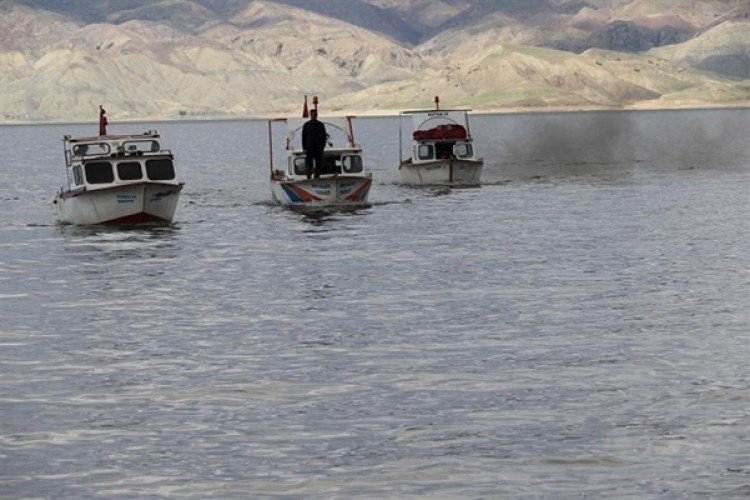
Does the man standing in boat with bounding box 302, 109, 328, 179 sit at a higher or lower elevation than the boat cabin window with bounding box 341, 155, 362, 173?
higher

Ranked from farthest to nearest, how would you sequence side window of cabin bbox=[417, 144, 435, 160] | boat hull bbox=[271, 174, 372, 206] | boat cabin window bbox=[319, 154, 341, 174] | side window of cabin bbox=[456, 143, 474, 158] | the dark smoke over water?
the dark smoke over water
side window of cabin bbox=[417, 144, 435, 160]
side window of cabin bbox=[456, 143, 474, 158]
boat cabin window bbox=[319, 154, 341, 174]
boat hull bbox=[271, 174, 372, 206]

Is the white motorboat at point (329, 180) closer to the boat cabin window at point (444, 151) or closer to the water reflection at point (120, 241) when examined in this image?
the water reflection at point (120, 241)

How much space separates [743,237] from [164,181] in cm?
2072

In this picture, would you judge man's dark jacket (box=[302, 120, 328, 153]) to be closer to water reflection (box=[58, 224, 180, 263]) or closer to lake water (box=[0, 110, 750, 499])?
lake water (box=[0, 110, 750, 499])

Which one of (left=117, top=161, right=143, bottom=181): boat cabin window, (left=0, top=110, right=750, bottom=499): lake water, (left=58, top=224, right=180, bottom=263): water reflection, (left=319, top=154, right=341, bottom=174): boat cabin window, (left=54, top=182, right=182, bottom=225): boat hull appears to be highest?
(left=117, top=161, right=143, bottom=181): boat cabin window

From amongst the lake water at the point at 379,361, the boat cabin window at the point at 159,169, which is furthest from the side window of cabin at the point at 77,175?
the boat cabin window at the point at 159,169

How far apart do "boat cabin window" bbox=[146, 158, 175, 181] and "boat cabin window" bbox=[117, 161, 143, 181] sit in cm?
34

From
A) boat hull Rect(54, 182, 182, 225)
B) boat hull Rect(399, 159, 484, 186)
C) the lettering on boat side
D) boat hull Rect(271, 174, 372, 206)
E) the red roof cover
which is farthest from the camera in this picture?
boat hull Rect(399, 159, 484, 186)

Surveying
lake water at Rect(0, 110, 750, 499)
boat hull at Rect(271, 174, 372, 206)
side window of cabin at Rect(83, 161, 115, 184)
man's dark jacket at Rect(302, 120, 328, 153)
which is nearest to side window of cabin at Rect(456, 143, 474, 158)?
boat hull at Rect(271, 174, 372, 206)

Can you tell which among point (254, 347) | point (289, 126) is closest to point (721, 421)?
point (254, 347)

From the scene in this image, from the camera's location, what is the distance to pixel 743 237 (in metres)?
52.8

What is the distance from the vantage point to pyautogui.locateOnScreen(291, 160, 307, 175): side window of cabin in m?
67.2

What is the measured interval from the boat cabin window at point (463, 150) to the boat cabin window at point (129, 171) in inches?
1157

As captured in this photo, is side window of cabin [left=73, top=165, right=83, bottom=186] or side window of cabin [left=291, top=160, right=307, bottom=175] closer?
side window of cabin [left=73, top=165, right=83, bottom=186]
